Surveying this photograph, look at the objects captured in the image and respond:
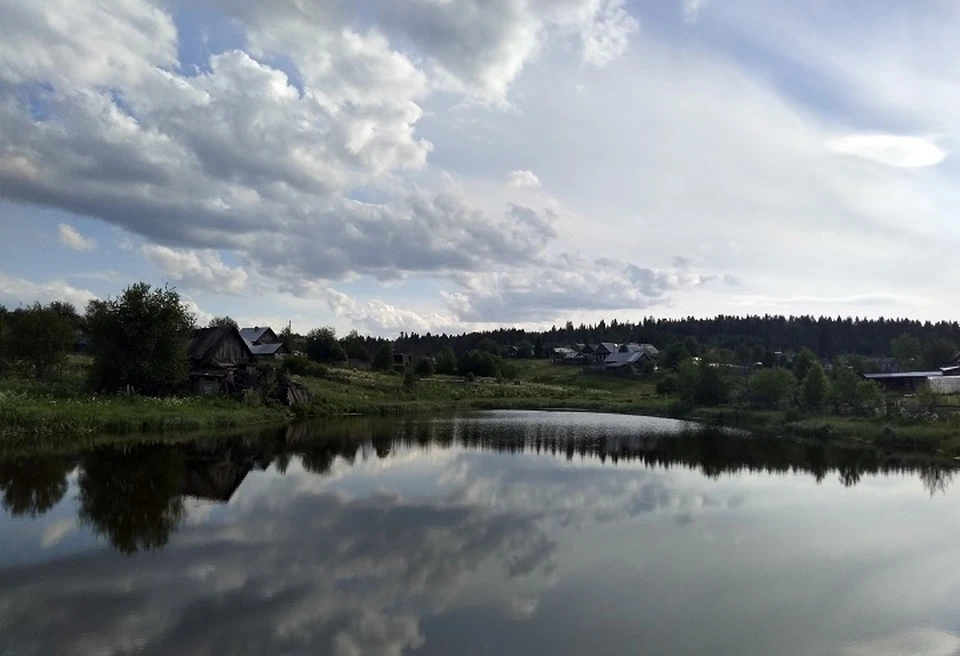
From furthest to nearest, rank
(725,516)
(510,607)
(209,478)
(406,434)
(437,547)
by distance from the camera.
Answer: (406,434)
(209,478)
(725,516)
(437,547)
(510,607)

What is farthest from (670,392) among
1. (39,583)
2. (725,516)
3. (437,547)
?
(39,583)

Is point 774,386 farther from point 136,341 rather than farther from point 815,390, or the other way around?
point 136,341

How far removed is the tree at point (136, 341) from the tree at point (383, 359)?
43.0m

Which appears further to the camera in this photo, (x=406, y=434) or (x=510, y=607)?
(x=406, y=434)

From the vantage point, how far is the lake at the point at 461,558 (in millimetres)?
11680

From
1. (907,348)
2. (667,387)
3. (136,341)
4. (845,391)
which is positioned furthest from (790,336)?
(136,341)

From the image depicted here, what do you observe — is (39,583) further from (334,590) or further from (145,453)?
(145,453)

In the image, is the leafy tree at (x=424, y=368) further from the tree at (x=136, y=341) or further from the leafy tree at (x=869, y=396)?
the leafy tree at (x=869, y=396)

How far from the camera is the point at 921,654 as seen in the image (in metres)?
11.6

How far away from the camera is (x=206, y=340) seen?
58562mm

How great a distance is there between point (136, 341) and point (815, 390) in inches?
1960

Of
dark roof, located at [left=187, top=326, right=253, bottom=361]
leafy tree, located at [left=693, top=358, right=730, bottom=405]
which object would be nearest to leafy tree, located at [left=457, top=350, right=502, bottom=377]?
leafy tree, located at [left=693, top=358, right=730, bottom=405]

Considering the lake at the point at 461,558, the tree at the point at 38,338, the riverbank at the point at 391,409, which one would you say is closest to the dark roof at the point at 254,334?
the riverbank at the point at 391,409

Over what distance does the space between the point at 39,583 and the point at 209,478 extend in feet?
41.1
